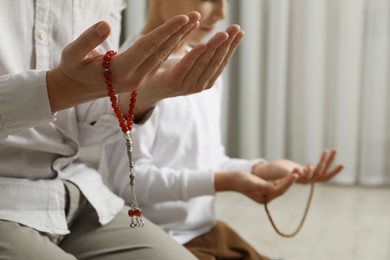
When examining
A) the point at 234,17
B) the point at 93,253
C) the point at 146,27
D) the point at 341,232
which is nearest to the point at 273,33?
the point at 234,17

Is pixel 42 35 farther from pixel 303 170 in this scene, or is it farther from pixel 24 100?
pixel 303 170

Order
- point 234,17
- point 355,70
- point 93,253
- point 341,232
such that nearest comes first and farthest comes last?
point 93,253
point 341,232
point 355,70
point 234,17

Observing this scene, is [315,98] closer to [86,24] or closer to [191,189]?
[191,189]

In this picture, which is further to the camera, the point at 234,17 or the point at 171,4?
the point at 234,17

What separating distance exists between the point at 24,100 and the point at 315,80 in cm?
172

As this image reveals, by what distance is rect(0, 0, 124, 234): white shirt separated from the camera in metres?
0.86

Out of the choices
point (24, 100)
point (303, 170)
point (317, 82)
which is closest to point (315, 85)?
point (317, 82)

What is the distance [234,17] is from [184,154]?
1.31 meters

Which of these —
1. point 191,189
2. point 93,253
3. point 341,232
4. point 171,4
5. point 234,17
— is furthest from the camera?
point 234,17

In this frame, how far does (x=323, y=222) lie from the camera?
5.72 feet

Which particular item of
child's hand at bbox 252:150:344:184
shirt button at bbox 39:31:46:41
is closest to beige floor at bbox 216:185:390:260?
child's hand at bbox 252:150:344:184

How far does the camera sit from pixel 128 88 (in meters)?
0.71

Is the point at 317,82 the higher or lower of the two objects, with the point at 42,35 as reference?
lower

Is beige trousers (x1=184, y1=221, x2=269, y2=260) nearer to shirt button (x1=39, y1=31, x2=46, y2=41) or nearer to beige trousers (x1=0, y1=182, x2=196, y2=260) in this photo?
beige trousers (x1=0, y1=182, x2=196, y2=260)
